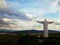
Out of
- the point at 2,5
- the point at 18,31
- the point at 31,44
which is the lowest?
the point at 31,44

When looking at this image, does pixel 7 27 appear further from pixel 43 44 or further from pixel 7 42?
pixel 43 44

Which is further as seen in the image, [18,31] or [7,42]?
[18,31]

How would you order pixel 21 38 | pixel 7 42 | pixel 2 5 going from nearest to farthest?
pixel 7 42 < pixel 21 38 < pixel 2 5

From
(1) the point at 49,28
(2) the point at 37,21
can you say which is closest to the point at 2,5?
(2) the point at 37,21

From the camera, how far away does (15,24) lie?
16.6 feet

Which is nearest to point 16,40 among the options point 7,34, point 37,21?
point 7,34

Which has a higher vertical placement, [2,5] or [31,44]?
[2,5]

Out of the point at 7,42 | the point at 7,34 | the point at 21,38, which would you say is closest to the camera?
the point at 7,42

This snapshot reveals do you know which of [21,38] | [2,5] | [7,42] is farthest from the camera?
[2,5]

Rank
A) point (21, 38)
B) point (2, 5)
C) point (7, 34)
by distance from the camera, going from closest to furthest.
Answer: point (21, 38)
point (7, 34)
point (2, 5)

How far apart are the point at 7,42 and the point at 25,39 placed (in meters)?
0.56

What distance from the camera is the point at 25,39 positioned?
4.30 meters

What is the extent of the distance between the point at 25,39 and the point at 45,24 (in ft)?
3.45

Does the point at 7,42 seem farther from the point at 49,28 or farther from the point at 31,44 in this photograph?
the point at 49,28
